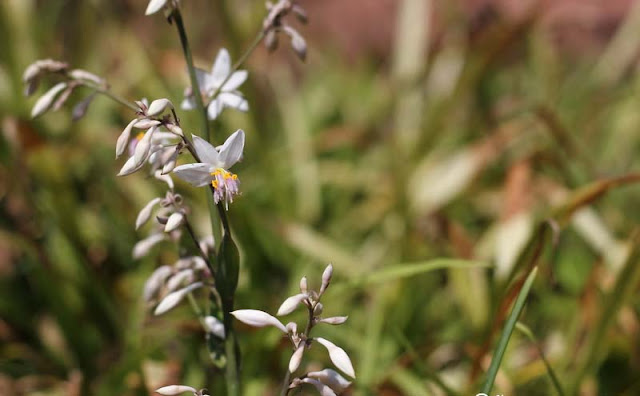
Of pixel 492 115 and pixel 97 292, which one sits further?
pixel 492 115

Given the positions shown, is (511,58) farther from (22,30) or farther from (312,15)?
(22,30)

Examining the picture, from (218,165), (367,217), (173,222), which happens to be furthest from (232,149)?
(367,217)

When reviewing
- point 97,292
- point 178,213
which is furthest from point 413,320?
point 178,213

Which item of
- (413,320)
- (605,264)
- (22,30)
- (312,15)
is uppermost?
(312,15)

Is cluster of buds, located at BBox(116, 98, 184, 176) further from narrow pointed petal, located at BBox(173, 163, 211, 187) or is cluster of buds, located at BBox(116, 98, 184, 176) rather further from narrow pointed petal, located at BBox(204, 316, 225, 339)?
narrow pointed petal, located at BBox(204, 316, 225, 339)

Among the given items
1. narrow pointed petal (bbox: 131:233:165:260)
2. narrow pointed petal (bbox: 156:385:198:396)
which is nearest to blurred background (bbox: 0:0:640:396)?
narrow pointed petal (bbox: 131:233:165:260)

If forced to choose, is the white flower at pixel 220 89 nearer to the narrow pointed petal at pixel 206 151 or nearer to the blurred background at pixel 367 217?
the narrow pointed petal at pixel 206 151

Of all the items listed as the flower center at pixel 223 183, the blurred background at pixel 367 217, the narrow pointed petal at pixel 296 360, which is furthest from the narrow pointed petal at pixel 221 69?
the narrow pointed petal at pixel 296 360
